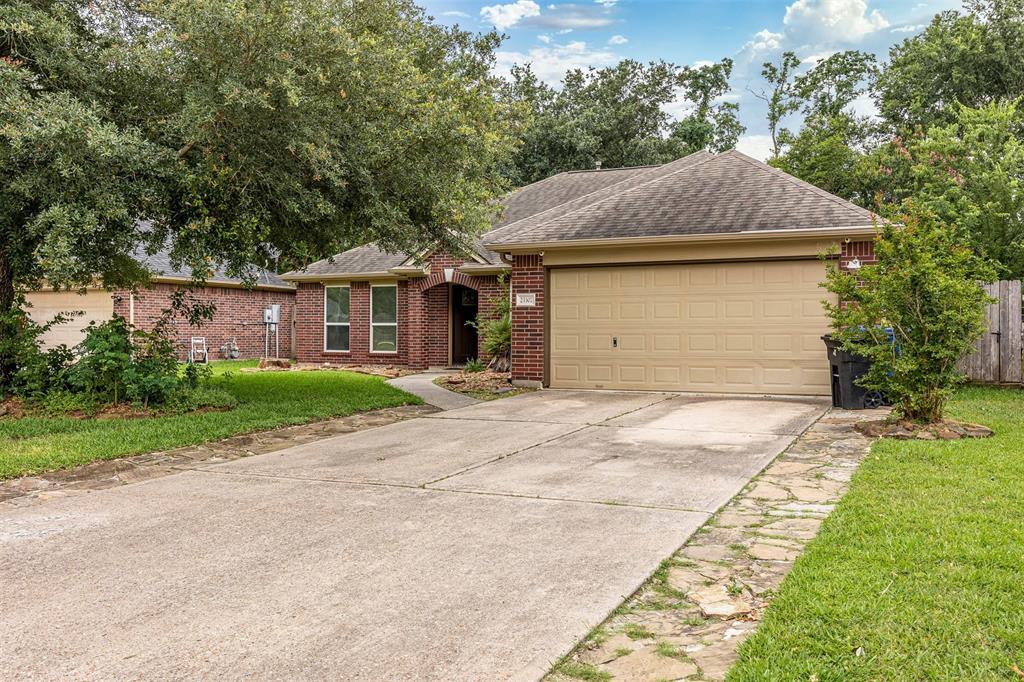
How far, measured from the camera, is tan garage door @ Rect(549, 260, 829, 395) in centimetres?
1215

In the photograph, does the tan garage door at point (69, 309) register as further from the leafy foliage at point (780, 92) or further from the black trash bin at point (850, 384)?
the leafy foliage at point (780, 92)

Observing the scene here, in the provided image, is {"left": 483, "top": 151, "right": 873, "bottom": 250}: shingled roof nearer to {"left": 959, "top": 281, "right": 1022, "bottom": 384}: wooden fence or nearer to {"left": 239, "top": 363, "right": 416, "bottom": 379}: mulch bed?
{"left": 959, "top": 281, "right": 1022, "bottom": 384}: wooden fence

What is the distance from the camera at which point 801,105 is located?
33.6m

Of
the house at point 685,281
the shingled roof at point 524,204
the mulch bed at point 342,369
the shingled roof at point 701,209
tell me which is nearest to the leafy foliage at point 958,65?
the shingled roof at point 524,204

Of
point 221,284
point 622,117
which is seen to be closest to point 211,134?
point 221,284

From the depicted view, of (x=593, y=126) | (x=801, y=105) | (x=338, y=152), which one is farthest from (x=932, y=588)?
(x=801, y=105)

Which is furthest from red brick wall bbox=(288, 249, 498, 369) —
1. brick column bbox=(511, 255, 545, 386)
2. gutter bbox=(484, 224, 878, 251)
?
gutter bbox=(484, 224, 878, 251)

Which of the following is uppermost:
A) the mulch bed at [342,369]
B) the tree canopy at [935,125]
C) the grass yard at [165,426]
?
the tree canopy at [935,125]

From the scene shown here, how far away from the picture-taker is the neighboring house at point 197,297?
21.3 meters

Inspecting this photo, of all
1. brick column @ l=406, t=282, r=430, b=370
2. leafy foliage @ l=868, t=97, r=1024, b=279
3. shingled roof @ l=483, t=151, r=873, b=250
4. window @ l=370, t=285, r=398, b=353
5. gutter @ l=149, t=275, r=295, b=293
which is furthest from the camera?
gutter @ l=149, t=275, r=295, b=293

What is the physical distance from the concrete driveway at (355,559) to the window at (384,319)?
12.7 metres

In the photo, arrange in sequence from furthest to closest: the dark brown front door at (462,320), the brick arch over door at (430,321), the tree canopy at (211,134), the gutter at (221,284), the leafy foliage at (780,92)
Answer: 1. the leafy foliage at (780,92)
2. the gutter at (221,284)
3. the dark brown front door at (462,320)
4. the brick arch over door at (430,321)
5. the tree canopy at (211,134)

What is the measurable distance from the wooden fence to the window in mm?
12795

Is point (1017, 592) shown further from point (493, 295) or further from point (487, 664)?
point (493, 295)
